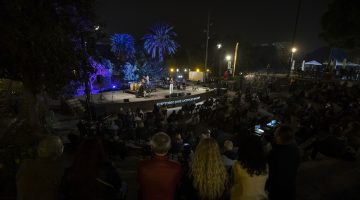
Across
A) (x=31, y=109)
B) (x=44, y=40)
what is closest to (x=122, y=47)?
(x=31, y=109)

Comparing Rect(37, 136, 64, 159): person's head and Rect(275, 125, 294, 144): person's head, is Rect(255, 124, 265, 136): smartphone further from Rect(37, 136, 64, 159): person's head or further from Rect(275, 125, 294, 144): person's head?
Rect(37, 136, 64, 159): person's head

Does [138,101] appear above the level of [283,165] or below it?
below

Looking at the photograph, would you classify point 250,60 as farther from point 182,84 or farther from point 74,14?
point 74,14

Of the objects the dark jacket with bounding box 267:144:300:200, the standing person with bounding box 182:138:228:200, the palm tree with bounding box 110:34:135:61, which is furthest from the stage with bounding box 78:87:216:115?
the standing person with bounding box 182:138:228:200

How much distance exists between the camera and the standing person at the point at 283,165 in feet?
9.64

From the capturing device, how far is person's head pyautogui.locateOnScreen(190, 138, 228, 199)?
8.00 feet

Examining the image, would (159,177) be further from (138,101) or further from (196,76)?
(196,76)

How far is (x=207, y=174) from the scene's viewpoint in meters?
2.43

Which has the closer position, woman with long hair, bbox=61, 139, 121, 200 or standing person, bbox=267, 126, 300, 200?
woman with long hair, bbox=61, 139, 121, 200

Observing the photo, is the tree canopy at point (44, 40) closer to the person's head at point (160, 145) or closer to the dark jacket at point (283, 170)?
the person's head at point (160, 145)

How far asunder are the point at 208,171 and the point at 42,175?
1.55 metres

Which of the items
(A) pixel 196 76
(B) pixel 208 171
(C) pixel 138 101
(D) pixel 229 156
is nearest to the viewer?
(B) pixel 208 171

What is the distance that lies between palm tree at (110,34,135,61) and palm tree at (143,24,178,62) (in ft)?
56.8

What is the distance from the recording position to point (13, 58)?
6875mm
